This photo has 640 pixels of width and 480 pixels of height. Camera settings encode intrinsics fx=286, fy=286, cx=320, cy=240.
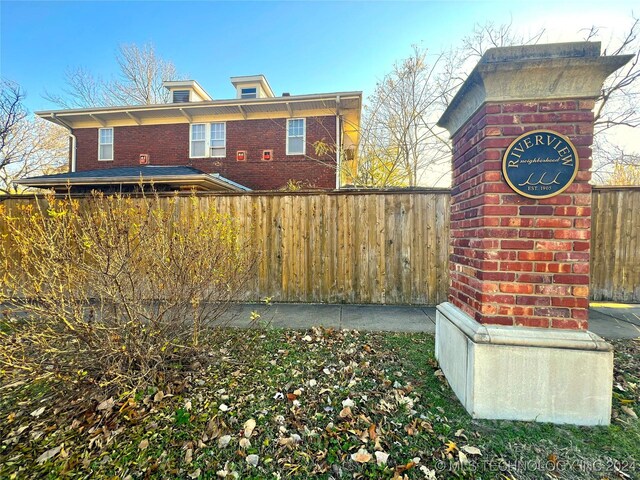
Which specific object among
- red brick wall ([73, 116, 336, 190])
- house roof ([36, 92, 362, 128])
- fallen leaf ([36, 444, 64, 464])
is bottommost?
fallen leaf ([36, 444, 64, 464])

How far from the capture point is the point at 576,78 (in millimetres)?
2141

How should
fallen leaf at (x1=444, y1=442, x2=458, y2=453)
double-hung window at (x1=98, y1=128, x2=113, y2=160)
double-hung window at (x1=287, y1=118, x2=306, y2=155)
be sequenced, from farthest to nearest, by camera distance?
double-hung window at (x1=98, y1=128, x2=113, y2=160), double-hung window at (x1=287, y1=118, x2=306, y2=155), fallen leaf at (x1=444, y1=442, x2=458, y2=453)

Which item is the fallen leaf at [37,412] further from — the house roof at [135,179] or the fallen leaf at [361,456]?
the house roof at [135,179]

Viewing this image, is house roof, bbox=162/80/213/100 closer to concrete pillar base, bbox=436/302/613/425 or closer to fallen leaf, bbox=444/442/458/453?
concrete pillar base, bbox=436/302/613/425

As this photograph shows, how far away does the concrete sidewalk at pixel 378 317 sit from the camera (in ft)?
13.7

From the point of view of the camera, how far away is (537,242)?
7.27ft

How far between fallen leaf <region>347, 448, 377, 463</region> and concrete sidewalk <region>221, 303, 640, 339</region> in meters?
2.30

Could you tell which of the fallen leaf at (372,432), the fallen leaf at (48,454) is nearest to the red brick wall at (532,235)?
the fallen leaf at (372,432)

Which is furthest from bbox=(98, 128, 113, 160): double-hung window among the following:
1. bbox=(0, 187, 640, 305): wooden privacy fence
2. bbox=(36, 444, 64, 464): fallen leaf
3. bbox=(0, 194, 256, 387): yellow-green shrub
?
bbox=(36, 444, 64, 464): fallen leaf

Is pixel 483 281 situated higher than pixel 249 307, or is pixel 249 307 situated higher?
pixel 483 281

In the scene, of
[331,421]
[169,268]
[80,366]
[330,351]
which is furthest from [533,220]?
[80,366]

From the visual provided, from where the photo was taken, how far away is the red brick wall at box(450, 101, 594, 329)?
2.17 meters

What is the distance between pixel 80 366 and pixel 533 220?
4034mm

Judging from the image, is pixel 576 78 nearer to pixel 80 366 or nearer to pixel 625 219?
pixel 80 366
